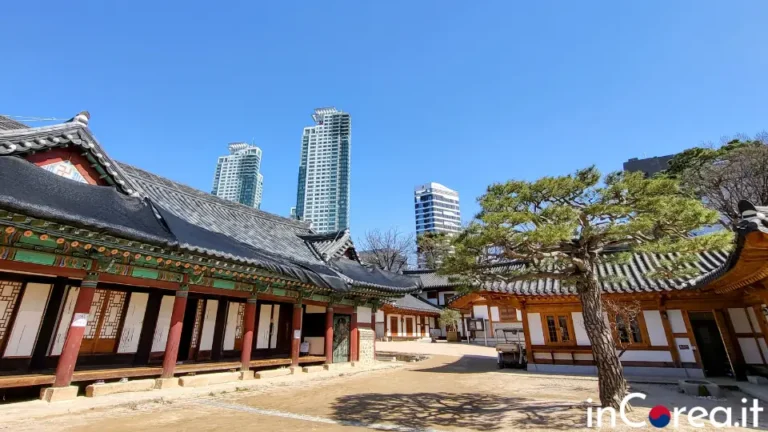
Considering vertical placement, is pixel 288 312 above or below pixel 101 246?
below

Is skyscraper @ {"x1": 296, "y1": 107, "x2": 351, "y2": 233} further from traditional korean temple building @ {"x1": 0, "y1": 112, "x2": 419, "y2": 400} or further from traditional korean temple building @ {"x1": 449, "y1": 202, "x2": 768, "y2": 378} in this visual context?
traditional korean temple building @ {"x1": 449, "y1": 202, "x2": 768, "y2": 378}

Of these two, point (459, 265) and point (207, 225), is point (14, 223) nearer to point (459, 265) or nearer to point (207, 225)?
point (207, 225)

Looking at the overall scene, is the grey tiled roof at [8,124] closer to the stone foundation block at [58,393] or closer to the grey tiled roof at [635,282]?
the stone foundation block at [58,393]

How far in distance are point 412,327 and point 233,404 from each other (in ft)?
88.7

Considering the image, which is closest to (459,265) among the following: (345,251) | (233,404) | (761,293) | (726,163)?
(233,404)

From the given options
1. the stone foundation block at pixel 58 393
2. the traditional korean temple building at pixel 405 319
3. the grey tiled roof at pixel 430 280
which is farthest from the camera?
the grey tiled roof at pixel 430 280

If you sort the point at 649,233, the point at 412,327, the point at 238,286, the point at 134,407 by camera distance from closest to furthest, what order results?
1. the point at 649,233
2. the point at 134,407
3. the point at 238,286
4. the point at 412,327

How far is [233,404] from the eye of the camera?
306 inches

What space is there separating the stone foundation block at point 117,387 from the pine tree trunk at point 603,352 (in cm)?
1037

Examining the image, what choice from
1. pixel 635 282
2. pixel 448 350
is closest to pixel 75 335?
pixel 635 282

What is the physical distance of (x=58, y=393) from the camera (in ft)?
22.6

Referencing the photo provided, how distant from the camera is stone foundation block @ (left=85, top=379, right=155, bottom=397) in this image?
7457 mm

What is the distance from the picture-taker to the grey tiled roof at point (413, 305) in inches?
1196

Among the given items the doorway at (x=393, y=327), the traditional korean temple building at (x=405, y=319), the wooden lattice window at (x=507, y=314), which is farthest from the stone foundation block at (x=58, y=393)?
the wooden lattice window at (x=507, y=314)
